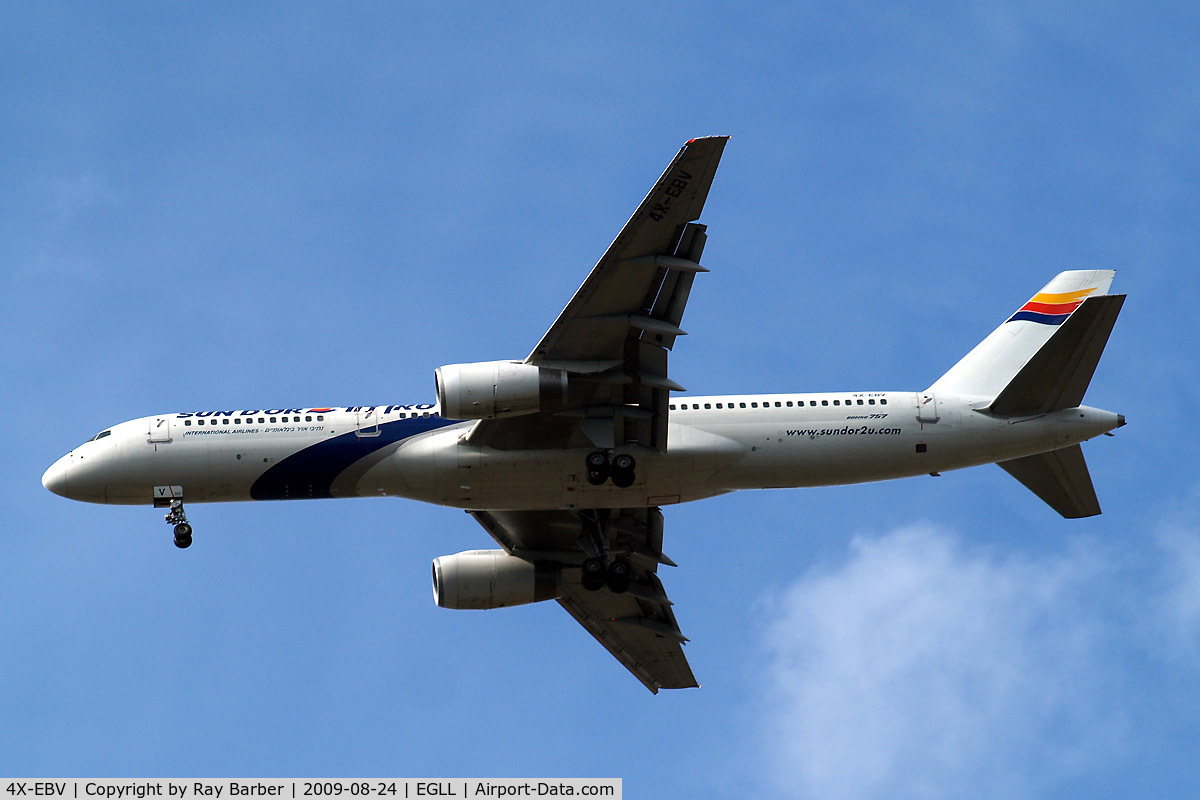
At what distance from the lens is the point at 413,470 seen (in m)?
35.1

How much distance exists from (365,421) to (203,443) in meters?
4.03

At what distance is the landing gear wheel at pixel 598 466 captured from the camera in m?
34.8

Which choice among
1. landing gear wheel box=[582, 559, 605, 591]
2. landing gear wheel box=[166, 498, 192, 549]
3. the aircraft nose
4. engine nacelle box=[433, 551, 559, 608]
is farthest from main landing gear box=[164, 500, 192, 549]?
landing gear wheel box=[582, 559, 605, 591]

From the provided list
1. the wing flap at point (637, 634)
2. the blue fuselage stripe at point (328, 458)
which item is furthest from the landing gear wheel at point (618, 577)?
the blue fuselage stripe at point (328, 458)

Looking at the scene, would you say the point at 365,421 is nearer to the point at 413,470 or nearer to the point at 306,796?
the point at 413,470

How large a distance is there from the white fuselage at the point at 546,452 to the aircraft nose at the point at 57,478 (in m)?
0.06

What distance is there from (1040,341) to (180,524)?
23078 mm

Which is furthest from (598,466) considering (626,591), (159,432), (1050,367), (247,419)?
(1050,367)

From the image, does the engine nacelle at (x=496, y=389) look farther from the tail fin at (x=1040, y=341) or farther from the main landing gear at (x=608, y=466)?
the tail fin at (x=1040, y=341)

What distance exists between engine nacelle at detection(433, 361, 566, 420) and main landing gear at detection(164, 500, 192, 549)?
27.0 ft

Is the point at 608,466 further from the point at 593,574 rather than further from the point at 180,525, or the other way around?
the point at 180,525

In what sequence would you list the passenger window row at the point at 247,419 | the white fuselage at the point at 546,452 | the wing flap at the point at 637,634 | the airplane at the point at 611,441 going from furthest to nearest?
the wing flap at the point at 637,634 < the passenger window row at the point at 247,419 < the white fuselage at the point at 546,452 < the airplane at the point at 611,441

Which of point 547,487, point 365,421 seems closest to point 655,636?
point 547,487

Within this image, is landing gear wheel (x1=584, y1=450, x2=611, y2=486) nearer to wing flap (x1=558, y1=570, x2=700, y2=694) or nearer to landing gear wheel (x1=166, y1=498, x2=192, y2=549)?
wing flap (x1=558, y1=570, x2=700, y2=694)
